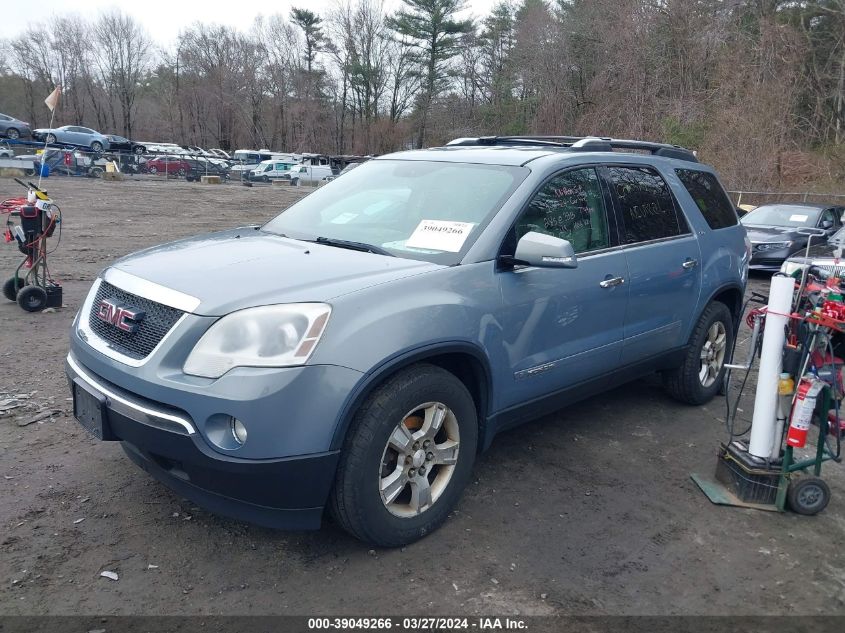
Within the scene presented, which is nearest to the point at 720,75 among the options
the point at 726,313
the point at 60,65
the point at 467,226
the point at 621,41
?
the point at 621,41

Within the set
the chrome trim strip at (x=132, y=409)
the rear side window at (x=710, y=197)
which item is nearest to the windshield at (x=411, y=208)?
the chrome trim strip at (x=132, y=409)

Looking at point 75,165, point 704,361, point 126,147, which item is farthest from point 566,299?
point 126,147

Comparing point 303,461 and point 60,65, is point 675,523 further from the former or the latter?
point 60,65

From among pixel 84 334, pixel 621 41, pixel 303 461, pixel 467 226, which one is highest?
pixel 621 41

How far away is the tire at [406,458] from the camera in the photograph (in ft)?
9.61

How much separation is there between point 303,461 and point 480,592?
0.97 m

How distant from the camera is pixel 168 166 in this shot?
1565 inches

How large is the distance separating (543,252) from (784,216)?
13.0 m

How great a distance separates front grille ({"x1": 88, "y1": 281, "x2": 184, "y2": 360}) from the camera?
2959mm

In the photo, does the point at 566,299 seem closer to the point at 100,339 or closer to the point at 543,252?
the point at 543,252

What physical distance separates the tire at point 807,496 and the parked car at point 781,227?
9376 mm

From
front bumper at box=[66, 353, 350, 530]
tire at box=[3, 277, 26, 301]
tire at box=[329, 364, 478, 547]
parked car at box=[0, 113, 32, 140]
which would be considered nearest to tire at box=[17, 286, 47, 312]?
tire at box=[3, 277, 26, 301]

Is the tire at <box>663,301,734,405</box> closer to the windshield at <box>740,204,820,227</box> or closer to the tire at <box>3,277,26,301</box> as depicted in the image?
the tire at <box>3,277,26,301</box>

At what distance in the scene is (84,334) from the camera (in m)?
3.41
